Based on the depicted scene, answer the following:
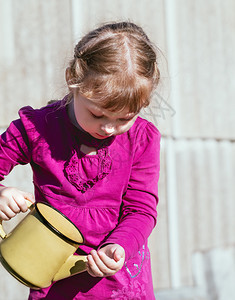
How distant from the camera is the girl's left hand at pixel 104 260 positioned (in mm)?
1668

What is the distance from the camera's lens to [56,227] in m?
1.72

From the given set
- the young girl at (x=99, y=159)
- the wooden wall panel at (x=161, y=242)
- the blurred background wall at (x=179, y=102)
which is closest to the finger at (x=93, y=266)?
the young girl at (x=99, y=159)

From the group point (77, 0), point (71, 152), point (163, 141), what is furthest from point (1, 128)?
point (71, 152)

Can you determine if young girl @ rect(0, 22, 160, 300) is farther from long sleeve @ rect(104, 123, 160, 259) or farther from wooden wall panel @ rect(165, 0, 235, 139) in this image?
wooden wall panel @ rect(165, 0, 235, 139)

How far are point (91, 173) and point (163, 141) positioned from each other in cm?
223

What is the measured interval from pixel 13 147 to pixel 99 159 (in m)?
0.27

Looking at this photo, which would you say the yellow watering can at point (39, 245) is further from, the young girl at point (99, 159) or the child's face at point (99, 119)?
the child's face at point (99, 119)

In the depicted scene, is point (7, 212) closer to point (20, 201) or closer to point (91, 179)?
point (20, 201)

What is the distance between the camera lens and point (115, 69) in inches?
69.2

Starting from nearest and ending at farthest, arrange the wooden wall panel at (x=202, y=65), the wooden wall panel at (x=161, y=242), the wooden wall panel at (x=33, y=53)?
the wooden wall panel at (x=33, y=53)
the wooden wall panel at (x=161, y=242)
the wooden wall panel at (x=202, y=65)

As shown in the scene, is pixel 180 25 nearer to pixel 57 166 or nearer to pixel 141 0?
pixel 141 0

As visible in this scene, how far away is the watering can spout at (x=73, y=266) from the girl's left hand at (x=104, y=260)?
0.25ft

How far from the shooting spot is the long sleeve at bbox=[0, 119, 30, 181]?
189cm

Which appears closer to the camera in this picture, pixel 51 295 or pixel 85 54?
pixel 85 54
